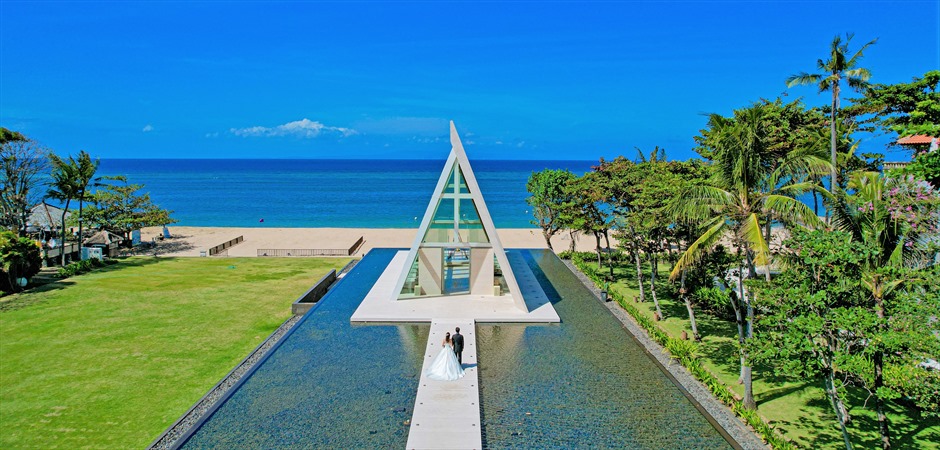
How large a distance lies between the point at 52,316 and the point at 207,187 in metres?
116

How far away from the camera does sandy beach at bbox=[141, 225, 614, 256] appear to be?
40.7 m

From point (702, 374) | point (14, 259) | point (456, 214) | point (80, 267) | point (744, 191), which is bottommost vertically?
point (702, 374)

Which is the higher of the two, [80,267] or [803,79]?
[803,79]

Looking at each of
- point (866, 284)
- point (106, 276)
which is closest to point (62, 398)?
point (106, 276)

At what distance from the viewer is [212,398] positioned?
1356 cm

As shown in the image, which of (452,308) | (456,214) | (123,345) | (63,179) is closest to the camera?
(123,345)

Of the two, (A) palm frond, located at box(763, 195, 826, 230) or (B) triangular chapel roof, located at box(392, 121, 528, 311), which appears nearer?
(A) palm frond, located at box(763, 195, 826, 230)

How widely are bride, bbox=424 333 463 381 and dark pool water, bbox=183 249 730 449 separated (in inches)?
21.5

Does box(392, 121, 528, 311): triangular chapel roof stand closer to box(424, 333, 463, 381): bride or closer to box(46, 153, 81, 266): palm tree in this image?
box(424, 333, 463, 381): bride

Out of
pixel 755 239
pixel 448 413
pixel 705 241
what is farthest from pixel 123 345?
pixel 755 239

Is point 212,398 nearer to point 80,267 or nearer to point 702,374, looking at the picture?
point 702,374

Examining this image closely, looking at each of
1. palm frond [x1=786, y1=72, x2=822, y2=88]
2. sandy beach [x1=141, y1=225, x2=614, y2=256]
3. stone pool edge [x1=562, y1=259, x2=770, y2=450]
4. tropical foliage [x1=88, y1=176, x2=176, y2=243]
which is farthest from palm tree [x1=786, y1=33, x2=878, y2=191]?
tropical foliage [x1=88, y1=176, x2=176, y2=243]

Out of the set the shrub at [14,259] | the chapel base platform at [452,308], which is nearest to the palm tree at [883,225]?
the chapel base platform at [452,308]

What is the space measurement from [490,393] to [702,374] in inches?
235
